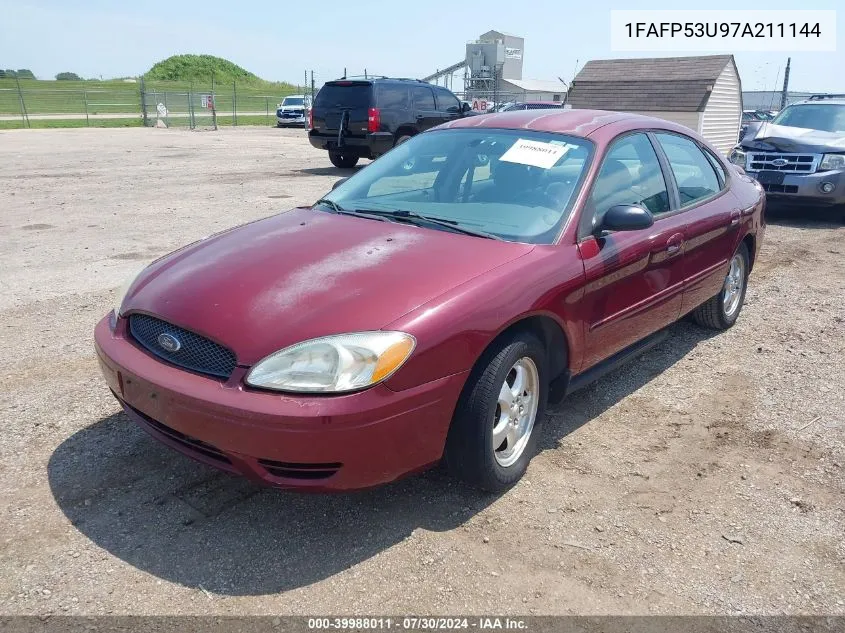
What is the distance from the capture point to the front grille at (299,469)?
8.33 feet

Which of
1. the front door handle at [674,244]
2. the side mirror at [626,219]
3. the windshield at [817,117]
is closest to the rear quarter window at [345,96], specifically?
the windshield at [817,117]

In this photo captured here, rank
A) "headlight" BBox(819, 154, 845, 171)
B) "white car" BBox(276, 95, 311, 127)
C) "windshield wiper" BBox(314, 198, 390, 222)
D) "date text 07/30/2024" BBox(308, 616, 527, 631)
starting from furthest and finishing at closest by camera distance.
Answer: "white car" BBox(276, 95, 311, 127) → "headlight" BBox(819, 154, 845, 171) → "windshield wiper" BBox(314, 198, 390, 222) → "date text 07/30/2024" BBox(308, 616, 527, 631)

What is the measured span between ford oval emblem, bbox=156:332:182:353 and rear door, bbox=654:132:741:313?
115 inches

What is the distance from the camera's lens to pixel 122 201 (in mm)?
10625

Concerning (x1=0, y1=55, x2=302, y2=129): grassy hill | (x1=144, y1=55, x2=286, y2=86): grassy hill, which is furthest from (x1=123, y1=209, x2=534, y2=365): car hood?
(x1=144, y1=55, x2=286, y2=86): grassy hill

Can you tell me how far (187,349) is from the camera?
2742mm

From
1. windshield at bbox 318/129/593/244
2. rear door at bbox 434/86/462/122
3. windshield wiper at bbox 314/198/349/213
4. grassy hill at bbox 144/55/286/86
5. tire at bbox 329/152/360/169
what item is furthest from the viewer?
grassy hill at bbox 144/55/286/86

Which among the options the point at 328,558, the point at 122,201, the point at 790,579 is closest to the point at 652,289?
the point at 790,579

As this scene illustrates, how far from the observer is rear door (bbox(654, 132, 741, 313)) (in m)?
4.32

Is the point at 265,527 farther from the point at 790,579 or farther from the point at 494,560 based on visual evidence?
the point at 790,579

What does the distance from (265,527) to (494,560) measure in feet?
3.05

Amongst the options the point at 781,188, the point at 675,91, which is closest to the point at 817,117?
the point at 781,188

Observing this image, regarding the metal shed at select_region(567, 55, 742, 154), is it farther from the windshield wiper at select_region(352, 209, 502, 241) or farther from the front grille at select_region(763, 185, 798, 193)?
the windshield wiper at select_region(352, 209, 502, 241)

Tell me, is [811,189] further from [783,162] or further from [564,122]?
[564,122]
